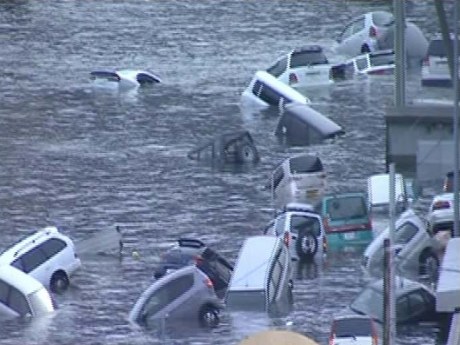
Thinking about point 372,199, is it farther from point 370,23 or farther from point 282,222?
point 370,23

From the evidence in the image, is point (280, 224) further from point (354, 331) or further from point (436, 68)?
point (436, 68)

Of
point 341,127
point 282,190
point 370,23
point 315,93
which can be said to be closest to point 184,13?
point 370,23

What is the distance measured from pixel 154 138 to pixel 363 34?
416 inches

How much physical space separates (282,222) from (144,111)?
540 inches

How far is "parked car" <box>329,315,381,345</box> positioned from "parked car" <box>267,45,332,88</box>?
20867 millimetres

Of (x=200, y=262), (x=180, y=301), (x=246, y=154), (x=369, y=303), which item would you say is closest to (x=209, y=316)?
(x=180, y=301)

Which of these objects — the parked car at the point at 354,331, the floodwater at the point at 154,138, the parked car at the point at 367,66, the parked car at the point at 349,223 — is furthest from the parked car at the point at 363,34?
the parked car at the point at 354,331

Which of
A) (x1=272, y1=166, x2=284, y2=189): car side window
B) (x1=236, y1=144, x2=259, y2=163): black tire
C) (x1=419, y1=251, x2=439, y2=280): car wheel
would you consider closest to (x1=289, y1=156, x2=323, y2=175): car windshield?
(x1=272, y1=166, x2=284, y2=189): car side window

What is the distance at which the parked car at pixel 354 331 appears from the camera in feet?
70.4

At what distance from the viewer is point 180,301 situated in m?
24.5

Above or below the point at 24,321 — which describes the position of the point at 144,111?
above

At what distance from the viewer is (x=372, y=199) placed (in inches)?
1181

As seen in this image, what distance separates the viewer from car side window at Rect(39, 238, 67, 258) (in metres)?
27.1

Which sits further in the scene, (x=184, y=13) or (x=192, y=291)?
(x=184, y=13)
